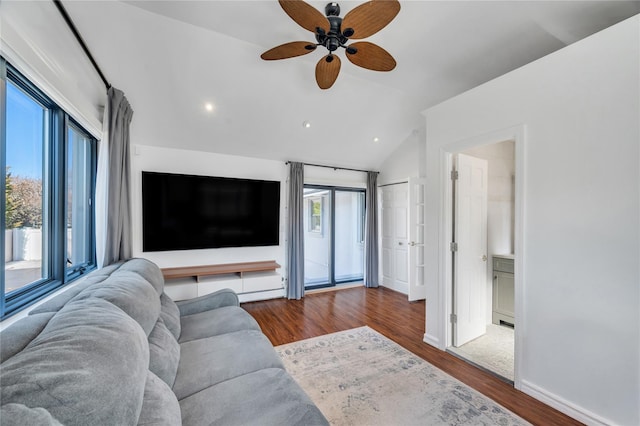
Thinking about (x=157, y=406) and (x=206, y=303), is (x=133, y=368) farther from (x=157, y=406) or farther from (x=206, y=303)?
(x=206, y=303)

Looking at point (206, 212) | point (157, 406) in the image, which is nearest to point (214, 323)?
point (157, 406)

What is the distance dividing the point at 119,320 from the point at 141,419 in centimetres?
37

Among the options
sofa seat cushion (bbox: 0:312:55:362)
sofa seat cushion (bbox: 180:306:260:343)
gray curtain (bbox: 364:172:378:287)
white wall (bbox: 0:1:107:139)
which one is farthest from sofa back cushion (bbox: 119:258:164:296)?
gray curtain (bbox: 364:172:378:287)

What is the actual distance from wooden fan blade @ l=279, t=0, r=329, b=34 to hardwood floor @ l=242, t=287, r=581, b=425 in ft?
9.42

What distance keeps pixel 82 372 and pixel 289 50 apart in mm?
2168

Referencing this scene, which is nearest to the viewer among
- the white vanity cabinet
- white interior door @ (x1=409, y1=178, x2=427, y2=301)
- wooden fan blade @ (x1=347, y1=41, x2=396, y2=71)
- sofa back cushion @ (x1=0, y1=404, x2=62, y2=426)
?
sofa back cushion @ (x1=0, y1=404, x2=62, y2=426)

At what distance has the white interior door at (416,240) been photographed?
3.98m

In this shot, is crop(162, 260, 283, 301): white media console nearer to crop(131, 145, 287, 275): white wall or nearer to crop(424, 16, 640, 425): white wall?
crop(131, 145, 287, 275): white wall

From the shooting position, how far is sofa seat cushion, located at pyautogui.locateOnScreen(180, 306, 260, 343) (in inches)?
75.8

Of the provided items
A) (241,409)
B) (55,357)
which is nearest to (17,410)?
(55,357)

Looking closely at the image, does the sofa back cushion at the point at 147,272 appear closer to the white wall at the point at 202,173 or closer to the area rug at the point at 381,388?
the area rug at the point at 381,388

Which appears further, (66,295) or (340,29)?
(340,29)

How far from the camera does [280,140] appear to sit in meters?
3.92

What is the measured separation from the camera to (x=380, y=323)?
10.7 ft
